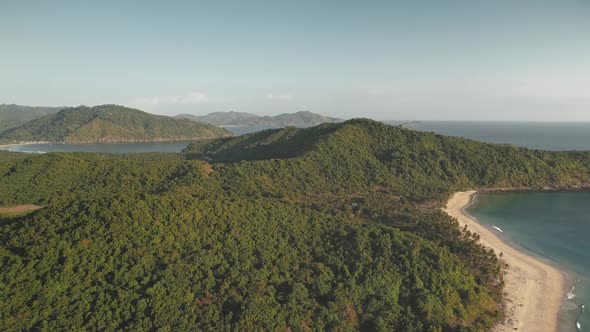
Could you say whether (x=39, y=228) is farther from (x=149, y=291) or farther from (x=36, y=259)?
(x=149, y=291)

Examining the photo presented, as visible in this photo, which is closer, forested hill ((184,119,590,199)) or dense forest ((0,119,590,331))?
dense forest ((0,119,590,331))

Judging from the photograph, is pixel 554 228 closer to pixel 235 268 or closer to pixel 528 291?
pixel 528 291

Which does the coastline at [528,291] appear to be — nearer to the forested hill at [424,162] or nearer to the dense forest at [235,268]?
the dense forest at [235,268]

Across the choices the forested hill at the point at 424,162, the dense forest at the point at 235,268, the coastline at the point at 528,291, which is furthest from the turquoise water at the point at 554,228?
the dense forest at the point at 235,268

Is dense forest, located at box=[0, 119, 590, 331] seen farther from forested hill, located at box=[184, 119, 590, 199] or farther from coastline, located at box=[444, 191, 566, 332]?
forested hill, located at box=[184, 119, 590, 199]

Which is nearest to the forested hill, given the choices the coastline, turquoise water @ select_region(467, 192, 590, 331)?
turquoise water @ select_region(467, 192, 590, 331)

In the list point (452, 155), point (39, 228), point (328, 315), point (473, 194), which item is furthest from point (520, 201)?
point (39, 228)
